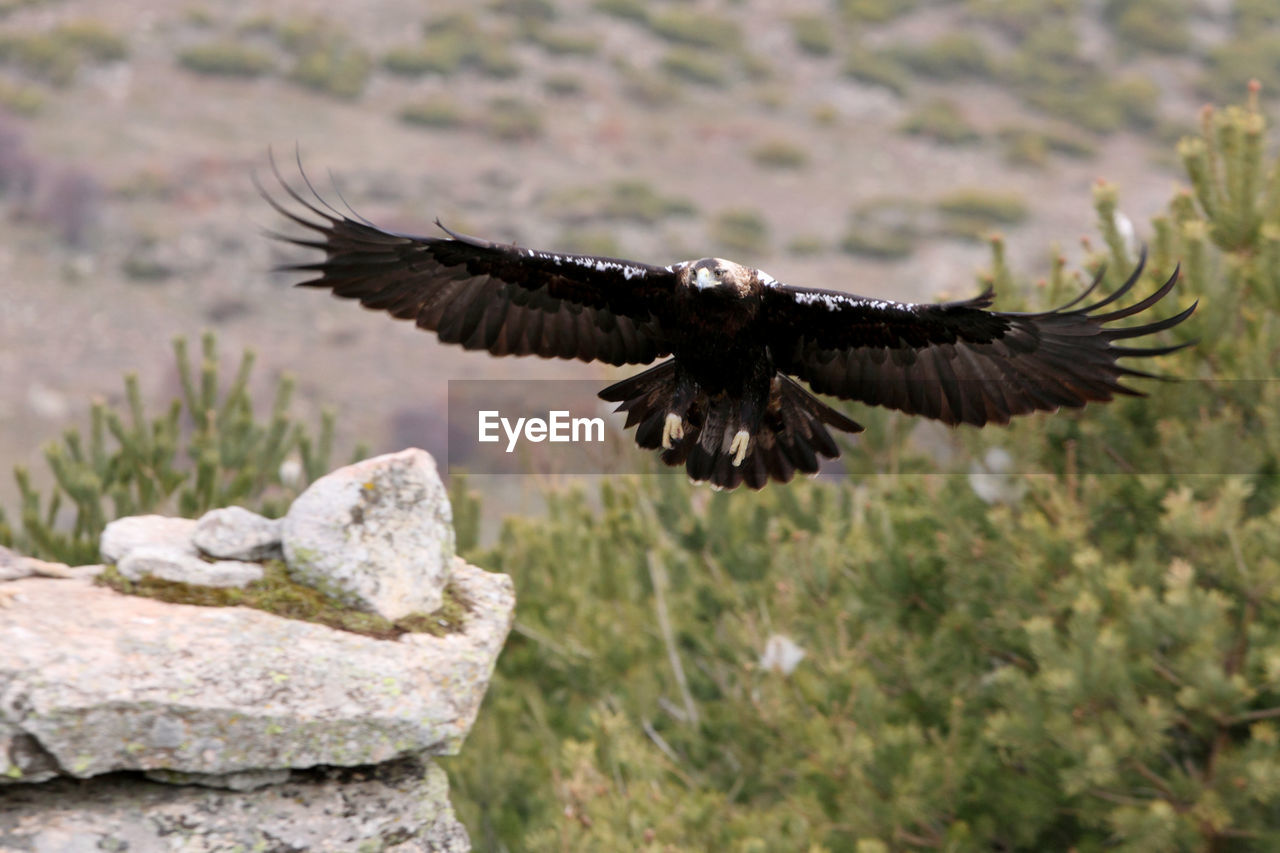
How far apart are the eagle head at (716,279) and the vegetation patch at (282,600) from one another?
204cm

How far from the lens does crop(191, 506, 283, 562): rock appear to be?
5297 millimetres

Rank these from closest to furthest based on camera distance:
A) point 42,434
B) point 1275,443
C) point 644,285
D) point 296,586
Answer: point 296,586
point 644,285
point 1275,443
point 42,434

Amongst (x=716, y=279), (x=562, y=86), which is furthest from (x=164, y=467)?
(x=562, y=86)

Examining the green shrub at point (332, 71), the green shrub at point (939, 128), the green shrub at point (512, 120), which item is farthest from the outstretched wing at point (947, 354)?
the green shrub at point (939, 128)

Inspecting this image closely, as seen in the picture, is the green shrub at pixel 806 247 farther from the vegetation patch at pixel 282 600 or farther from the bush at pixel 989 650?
the vegetation patch at pixel 282 600

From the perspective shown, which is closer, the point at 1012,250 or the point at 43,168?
the point at 43,168

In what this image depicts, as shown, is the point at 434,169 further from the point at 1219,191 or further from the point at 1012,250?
the point at 1219,191

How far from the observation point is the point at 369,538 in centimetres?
532

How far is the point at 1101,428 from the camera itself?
8.26 m

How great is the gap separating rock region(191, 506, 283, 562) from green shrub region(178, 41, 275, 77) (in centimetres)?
4405

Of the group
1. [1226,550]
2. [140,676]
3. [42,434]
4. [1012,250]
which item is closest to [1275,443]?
[1226,550]

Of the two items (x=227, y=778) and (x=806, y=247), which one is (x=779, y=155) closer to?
(x=806, y=247)

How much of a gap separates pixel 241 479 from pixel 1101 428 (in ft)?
17.8

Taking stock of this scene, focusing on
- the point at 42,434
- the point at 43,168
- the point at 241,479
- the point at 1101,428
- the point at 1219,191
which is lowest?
the point at 42,434
